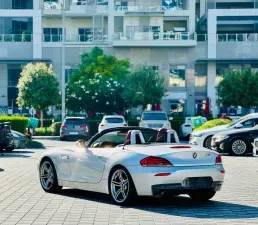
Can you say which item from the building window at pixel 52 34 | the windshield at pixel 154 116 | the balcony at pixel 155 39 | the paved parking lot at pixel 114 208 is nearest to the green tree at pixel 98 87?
the balcony at pixel 155 39

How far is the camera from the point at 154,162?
12.2 m

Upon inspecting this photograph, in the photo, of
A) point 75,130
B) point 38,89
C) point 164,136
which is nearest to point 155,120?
point 75,130

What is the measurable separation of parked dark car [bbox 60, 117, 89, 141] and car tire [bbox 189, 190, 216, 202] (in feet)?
103

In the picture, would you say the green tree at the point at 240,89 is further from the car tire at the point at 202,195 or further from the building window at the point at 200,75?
the car tire at the point at 202,195

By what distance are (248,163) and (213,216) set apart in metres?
12.8

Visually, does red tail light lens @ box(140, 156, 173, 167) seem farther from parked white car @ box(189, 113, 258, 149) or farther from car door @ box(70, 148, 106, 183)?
parked white car @ box(189, 113, 258, 149)

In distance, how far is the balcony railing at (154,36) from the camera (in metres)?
69.8

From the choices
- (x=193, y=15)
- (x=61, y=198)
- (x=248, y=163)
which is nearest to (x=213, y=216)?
(x=61, y=198)

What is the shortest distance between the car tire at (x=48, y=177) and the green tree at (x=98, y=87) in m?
46.3

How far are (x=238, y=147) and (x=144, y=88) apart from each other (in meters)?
37.2

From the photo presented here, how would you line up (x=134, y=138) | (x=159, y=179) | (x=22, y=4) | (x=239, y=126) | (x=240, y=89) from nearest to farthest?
(x=159, y=179) < (x=134, y=138) < (x=239, y=126) < (x=240, y=89) < (x=22, y=4)

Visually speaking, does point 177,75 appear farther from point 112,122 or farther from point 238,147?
point 238,147

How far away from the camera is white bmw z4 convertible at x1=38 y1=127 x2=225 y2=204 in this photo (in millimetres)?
12180

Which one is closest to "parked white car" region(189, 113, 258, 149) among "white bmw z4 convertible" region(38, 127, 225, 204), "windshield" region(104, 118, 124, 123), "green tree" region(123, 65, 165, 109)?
"windshield" region(104, 118, 124, 123)
